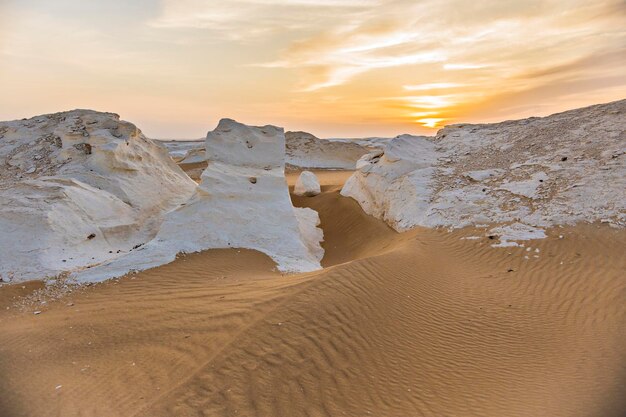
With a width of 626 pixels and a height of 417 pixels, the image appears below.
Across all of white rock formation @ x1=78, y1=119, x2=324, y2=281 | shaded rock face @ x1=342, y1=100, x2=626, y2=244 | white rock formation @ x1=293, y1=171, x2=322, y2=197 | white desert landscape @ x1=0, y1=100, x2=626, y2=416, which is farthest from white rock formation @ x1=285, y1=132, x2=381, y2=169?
white rock formation @ x1=78, y1=119, x2=324, y2=281

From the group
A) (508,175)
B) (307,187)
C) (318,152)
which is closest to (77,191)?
(307,187)

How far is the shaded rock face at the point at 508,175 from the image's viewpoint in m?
8.71

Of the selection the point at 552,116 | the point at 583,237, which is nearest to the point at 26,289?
the point at 583,237

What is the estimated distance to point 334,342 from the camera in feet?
15.1

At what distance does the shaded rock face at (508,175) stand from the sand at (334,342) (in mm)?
1504

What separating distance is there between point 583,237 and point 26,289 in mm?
10239

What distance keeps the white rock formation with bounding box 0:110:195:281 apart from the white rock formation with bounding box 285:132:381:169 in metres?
16.1

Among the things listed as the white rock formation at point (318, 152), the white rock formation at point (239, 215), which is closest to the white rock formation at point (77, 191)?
the white rock formation at point (239, 215)

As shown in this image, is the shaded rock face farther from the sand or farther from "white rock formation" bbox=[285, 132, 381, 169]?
"white rock formation" bbox=[285, 132, 381, 169]

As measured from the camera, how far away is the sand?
3918mm

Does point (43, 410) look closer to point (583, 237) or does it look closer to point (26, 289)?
point (26, 289)

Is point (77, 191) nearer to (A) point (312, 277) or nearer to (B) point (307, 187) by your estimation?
(A) point (312, 277)

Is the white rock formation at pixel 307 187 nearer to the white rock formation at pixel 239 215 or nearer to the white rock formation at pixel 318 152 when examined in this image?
the white rock formation at pixel 239 215

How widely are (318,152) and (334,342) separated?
24506 millimetres
